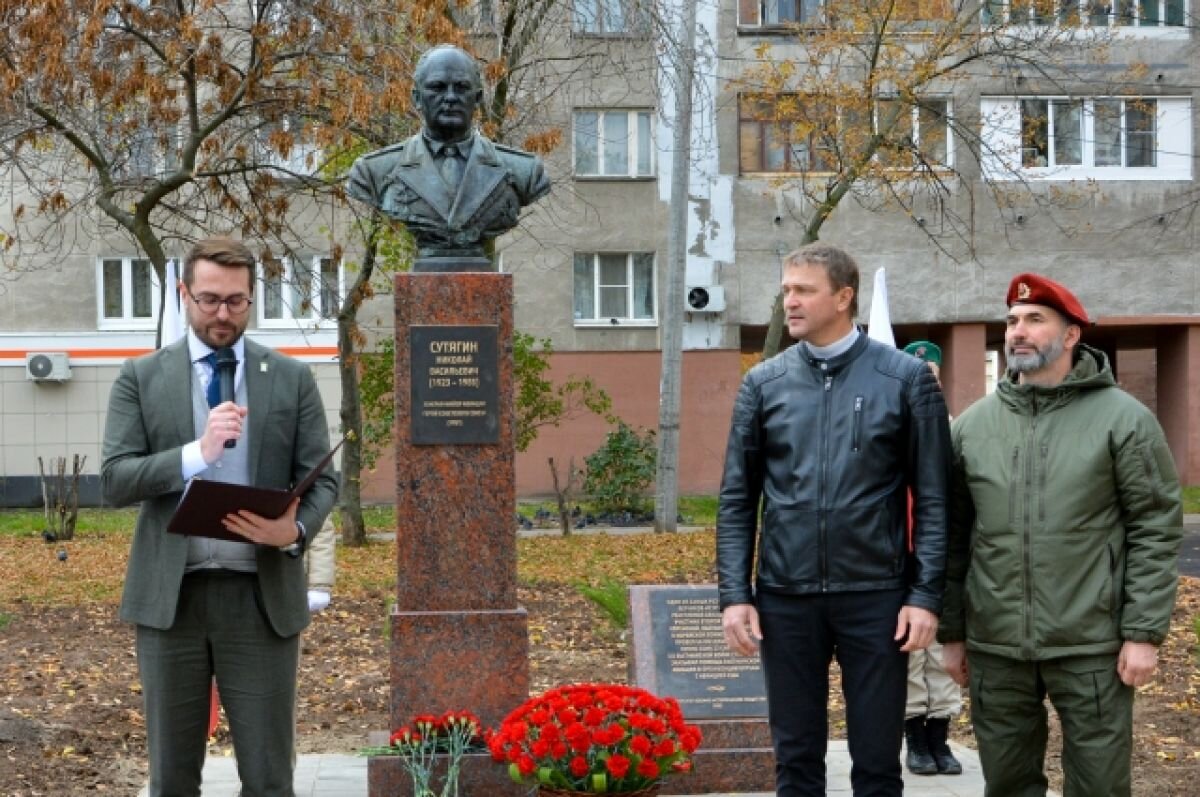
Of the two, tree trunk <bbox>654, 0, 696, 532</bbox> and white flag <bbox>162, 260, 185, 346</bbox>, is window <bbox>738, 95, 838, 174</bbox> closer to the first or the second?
tree trunk <bbox>654, 0, 696, 532</bbox>

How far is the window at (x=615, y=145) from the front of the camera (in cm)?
2656

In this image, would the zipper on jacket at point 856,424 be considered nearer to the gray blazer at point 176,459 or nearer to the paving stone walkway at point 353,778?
the gray blazer at point 176,459

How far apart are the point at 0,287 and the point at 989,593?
2391 cm

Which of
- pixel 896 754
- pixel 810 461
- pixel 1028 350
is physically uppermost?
pixel 1028 350

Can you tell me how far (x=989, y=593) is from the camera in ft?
16.2

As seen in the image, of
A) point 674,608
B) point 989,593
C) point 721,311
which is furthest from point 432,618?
point 721,311

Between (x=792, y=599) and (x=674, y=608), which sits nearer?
(x=792, y=599)

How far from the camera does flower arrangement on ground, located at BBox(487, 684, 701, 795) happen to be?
5.41m

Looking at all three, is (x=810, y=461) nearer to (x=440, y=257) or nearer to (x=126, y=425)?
(x=126, y=425)

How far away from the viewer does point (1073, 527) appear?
4840mm

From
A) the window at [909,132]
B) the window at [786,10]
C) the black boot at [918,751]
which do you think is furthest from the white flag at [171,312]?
the window at [786,10]

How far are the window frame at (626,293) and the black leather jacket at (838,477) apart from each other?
2183 cm

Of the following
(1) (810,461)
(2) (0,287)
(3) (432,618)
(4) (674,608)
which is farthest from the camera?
(2) (0,287)

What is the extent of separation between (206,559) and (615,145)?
2241cm
